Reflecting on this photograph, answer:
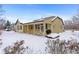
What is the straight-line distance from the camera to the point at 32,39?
1950 mm

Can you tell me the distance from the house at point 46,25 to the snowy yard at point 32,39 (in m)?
0.07

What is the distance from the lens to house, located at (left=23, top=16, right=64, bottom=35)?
1927 mm

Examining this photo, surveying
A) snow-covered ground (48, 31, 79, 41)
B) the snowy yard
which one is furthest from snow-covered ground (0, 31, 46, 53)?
snow-covered ground (48, 31, 79, 41)

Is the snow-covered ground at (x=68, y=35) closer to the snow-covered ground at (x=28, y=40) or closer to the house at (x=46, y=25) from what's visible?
the house at (x=46, y=25)

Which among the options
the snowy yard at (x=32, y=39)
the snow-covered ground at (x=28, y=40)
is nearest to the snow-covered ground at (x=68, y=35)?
the snowy yard at (x=32, y=39)

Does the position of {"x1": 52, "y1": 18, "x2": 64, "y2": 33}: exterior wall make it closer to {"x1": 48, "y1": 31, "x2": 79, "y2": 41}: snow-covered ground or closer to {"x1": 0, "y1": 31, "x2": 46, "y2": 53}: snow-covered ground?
{"x1": 48, "y1": 31, "x2": 79, "y2": 41}: snow-covered ground

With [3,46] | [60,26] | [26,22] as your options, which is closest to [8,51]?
[3,46]

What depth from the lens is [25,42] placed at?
193 cm

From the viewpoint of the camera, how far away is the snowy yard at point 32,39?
1.91 metres

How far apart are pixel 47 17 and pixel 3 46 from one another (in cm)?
67

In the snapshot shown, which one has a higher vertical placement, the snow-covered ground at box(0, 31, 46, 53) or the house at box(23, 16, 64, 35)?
the house at box(23, 16, 64, 35)

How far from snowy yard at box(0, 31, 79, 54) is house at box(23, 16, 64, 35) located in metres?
0.07

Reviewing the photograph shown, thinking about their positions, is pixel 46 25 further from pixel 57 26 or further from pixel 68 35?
pixel 68 35
